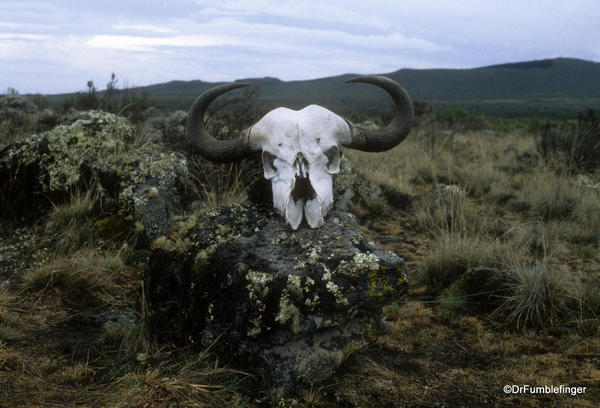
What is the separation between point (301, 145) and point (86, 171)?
144 inches

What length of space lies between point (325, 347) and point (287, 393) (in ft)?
1.16

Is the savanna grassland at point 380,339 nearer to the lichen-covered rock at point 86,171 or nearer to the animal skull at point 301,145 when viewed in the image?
the lichen-covered rock at point 86,171

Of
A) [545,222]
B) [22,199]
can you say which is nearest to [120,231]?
[22,199]

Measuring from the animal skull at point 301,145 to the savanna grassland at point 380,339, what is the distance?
114cm

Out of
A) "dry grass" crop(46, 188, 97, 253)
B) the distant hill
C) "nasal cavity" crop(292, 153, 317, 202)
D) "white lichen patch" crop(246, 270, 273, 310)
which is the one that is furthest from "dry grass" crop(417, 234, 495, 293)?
the distant hill

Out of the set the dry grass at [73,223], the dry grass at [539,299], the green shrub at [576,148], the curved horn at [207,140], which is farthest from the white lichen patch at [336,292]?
the green shrub at [576,148]

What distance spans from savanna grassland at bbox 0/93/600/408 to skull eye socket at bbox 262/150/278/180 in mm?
1328

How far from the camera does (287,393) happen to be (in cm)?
271

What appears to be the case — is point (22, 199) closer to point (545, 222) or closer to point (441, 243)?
point (441, 243)

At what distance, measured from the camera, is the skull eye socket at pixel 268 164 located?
11.4ft

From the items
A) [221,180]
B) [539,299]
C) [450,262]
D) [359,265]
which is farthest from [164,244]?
[221,180]

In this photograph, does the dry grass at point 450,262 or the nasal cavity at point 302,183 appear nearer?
the nasal cavity at point 302,183

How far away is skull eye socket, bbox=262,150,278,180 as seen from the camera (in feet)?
11.4

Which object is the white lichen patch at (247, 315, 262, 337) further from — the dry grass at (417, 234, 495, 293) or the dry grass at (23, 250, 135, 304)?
the dry grass at (417, 234, 495, 293)
